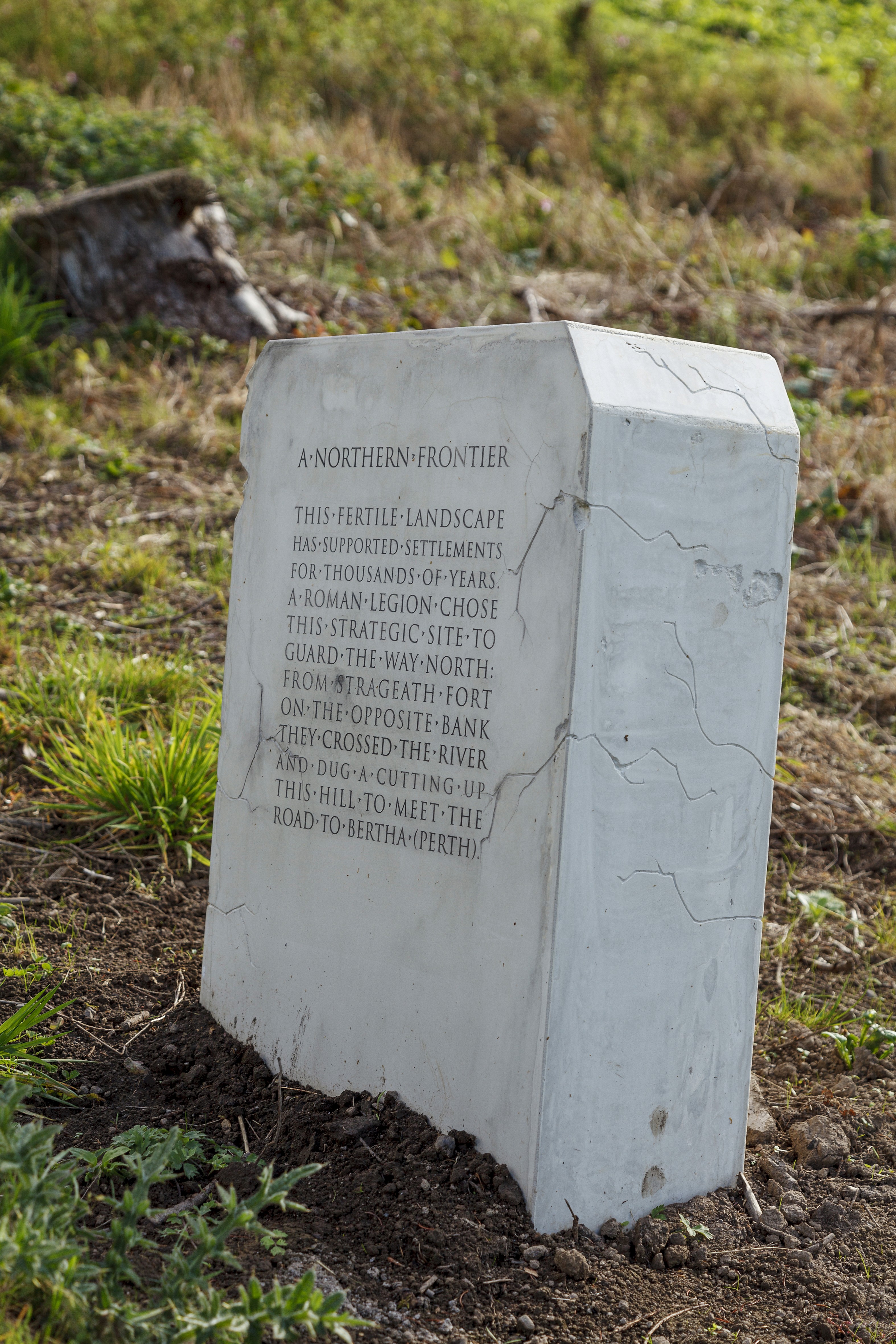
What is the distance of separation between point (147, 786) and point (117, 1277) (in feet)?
6.09

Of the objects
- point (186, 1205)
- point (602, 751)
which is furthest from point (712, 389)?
point (186, 1205)

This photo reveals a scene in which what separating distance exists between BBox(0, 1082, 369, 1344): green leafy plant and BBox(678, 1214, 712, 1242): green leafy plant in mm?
787

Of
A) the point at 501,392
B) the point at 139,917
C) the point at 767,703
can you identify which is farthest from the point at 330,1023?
the point at 501,392

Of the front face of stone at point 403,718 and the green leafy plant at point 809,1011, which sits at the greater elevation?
the front face of stone at point 403,718

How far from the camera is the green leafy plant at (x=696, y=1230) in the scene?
79.5 inches

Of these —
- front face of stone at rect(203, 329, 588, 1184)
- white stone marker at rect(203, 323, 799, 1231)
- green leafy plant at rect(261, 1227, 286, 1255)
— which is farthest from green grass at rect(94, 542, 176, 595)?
green leafy plant at rect(261, 1227, 286, 1255)

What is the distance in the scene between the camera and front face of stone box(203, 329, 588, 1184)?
6.44ft

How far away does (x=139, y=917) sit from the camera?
291cm

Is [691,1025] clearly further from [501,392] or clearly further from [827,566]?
[827,566]

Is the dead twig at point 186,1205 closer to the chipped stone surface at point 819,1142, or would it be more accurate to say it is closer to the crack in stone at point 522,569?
the crack in stone at point 522,569

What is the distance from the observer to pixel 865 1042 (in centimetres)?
268

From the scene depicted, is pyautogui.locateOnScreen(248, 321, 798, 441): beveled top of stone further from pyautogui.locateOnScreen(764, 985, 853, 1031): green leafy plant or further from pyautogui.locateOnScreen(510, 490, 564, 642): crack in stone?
pyautogui.locateOnScreen(764, 985, 853, 1031): green leafy plant

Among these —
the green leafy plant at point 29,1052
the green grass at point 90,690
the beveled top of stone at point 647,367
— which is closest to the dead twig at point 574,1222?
the green leafy plant at point 29,1052

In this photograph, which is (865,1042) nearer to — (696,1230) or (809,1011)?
(809,1011)
